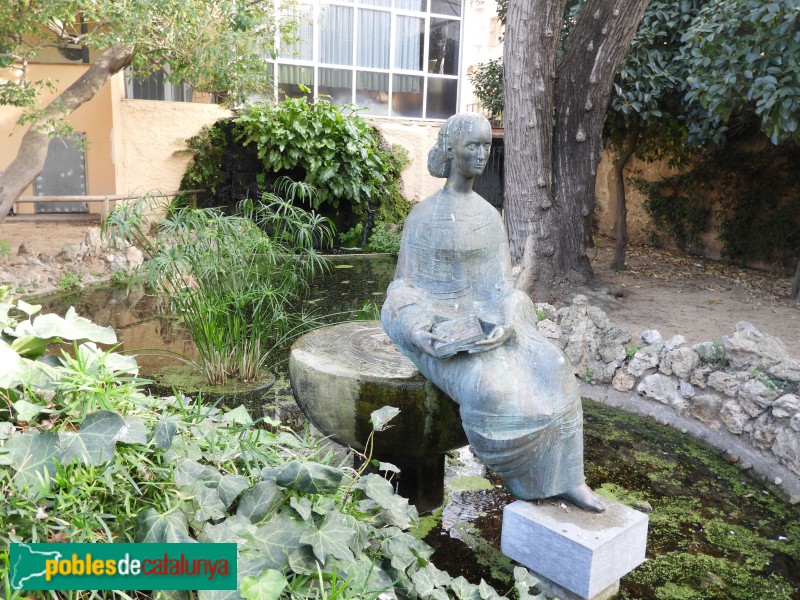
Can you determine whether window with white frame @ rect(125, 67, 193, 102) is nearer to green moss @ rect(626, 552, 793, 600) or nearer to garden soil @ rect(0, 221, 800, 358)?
garden soil @ rect(0, 221, 800, 358)

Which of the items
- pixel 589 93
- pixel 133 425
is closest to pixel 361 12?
pixel 589 93

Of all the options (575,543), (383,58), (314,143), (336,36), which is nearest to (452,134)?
(575,543)

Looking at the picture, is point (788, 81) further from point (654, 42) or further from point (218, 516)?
point (218, 516)

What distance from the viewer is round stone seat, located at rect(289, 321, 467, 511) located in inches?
114

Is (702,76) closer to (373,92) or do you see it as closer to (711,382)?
(711,382)

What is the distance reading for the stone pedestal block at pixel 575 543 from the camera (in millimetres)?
2375

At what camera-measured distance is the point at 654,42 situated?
7.98 meters

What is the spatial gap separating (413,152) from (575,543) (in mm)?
10013

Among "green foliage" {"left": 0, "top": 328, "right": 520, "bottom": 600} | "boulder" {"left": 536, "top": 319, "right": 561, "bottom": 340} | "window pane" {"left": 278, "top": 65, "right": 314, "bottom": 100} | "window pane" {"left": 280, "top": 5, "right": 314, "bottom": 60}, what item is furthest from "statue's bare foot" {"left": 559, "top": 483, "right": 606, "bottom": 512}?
"window pane" {"left": 278, "top": 65, "right": 314, "bottom": 100}

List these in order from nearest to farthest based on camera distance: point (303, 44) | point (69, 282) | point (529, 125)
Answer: point (529, 125) < point (69, 282) < point (303, 44)

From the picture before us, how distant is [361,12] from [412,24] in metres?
0.95

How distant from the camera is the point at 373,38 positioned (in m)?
12.2

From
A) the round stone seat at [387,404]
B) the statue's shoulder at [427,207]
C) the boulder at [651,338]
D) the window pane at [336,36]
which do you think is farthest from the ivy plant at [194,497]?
the window pane at [336,36]

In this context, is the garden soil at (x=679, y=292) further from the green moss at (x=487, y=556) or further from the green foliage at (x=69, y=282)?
the green moss at (x=487, y=556)
